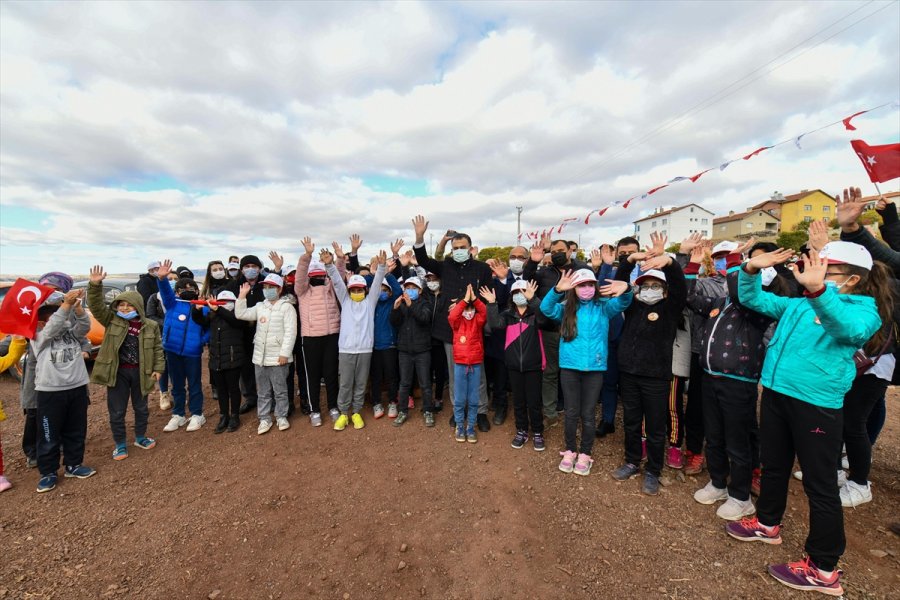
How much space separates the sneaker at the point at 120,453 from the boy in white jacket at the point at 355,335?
2686 millimetres

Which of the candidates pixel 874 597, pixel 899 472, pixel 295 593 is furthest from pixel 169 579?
pixel 899 472

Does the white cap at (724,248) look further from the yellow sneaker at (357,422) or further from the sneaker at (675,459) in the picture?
the yellow sneaker at (357,422)

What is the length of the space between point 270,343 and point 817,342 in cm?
606

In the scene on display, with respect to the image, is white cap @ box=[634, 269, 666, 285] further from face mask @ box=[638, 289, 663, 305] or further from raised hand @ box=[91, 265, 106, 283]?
raised hand @ box=[91, 265, 106, 283]

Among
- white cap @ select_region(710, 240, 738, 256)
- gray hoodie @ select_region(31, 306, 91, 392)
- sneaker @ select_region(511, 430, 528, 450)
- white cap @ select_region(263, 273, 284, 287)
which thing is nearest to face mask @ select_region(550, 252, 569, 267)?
white cap @ select_region(710, 240, 738, 256)

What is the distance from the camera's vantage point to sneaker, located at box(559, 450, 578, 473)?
4234 mm

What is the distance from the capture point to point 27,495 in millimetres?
4105

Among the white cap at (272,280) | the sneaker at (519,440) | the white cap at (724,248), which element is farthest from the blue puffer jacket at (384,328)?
the white cap at (724,248)

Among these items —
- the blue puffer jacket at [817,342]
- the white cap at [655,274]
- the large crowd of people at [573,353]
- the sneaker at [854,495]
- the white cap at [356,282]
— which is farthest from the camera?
the white cap at [356,282]

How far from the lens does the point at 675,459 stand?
429 centimetres

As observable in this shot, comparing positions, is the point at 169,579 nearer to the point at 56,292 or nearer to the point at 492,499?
the point at 492,499

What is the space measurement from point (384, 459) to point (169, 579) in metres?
2.22

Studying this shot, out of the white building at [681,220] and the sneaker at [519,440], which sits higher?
the white building at [681,220]

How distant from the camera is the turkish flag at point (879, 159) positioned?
4039 mm
